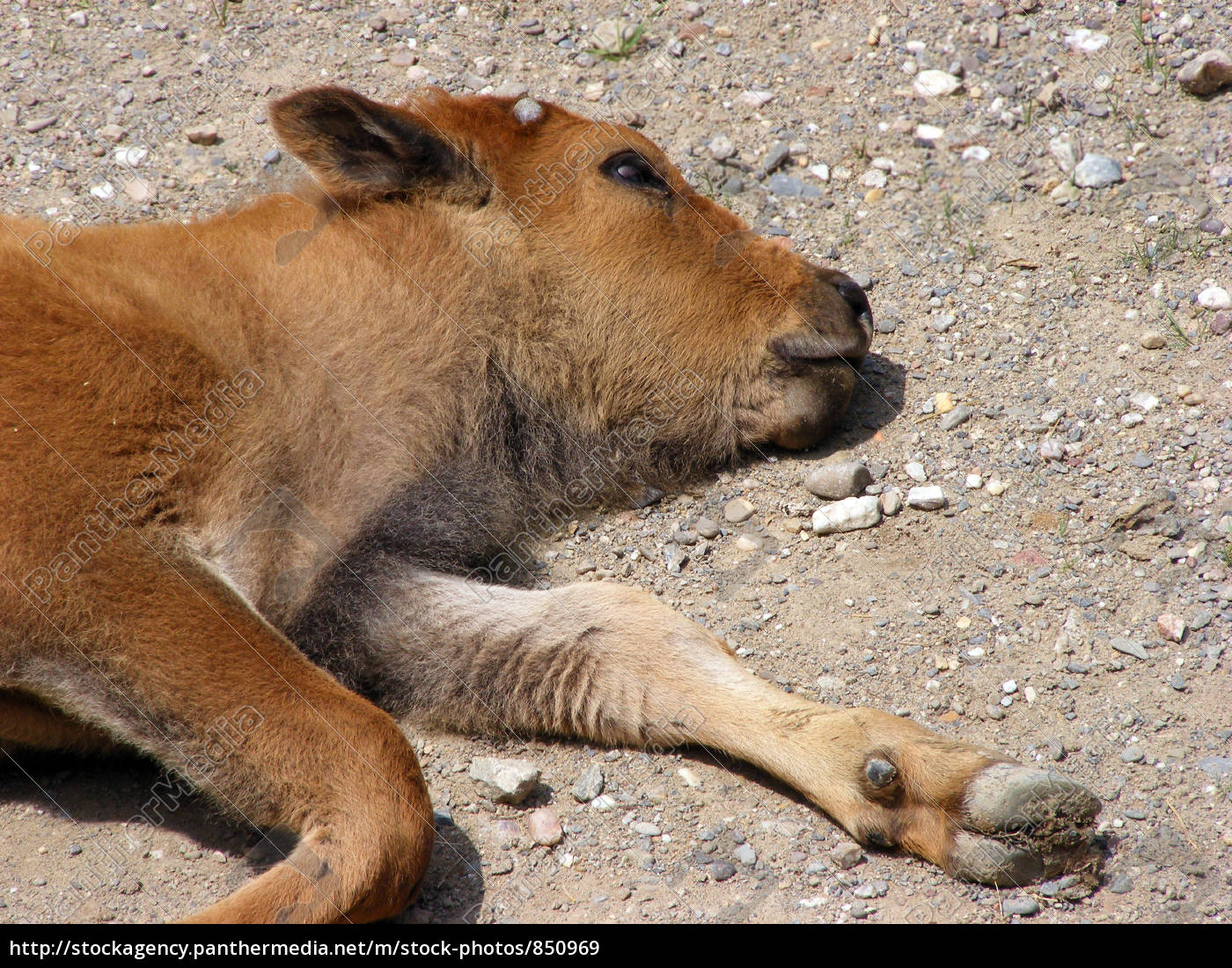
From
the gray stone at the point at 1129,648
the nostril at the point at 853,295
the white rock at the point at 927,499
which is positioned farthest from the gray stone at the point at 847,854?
the nostril at the point at 853,295

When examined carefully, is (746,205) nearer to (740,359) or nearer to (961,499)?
(740,359)

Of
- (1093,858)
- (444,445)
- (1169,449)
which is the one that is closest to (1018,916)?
(1093,858)

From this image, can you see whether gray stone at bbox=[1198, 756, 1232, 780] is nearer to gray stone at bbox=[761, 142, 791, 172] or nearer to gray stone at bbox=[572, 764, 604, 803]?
gray stone at bbox=[572, 764, 604, 803]

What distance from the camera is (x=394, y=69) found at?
20.5ft

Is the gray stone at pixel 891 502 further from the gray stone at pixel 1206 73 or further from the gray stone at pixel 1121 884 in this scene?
the gray stone at pixel 1206 73

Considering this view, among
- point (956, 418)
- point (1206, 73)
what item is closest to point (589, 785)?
point (956, 418)

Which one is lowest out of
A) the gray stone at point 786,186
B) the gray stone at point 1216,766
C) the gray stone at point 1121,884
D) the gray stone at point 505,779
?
the gray stone at point 505,779

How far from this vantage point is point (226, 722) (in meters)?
2.97

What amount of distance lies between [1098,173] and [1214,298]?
0.97 metres

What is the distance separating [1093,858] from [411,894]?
185 centimetres

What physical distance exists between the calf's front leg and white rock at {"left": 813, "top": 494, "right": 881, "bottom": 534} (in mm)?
726

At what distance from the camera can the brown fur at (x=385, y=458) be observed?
9.79 ft

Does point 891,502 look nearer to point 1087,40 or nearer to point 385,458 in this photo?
point 385,458

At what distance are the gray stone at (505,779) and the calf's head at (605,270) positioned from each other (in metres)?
1.42
